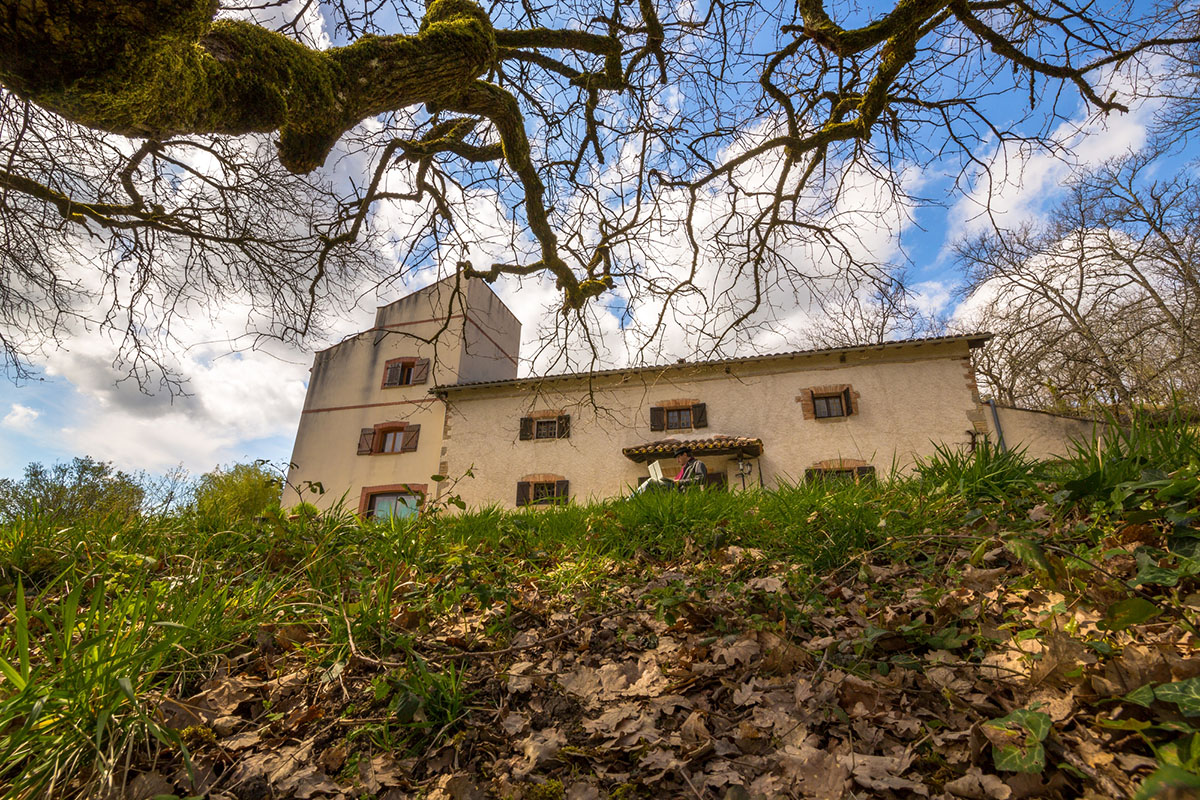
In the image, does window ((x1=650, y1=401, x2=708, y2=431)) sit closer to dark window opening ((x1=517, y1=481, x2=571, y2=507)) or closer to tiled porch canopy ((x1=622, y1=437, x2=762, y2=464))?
tiled porch canopy ((x1=622, y1=437, x2=762, y2=464))

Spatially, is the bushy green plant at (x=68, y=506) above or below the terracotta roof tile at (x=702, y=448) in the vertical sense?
below

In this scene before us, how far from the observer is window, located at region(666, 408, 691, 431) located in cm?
1528

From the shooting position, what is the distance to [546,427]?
16203 mm

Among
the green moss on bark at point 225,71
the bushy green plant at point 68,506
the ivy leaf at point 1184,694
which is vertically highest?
the green moss on bark at point 225,71

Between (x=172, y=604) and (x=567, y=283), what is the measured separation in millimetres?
Answer: 4460

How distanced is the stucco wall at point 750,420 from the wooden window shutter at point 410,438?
1.83 m

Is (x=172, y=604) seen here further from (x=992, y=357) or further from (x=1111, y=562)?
(x=992, y=357)

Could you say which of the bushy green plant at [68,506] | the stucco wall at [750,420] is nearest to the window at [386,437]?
the stucco wall at [750,420]

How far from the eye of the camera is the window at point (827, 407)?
1414cm

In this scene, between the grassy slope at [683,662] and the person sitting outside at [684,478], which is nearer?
the grassy slope at [683,662]

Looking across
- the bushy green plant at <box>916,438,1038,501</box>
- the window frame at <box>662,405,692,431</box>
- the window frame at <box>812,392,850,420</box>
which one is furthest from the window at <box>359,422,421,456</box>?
the bushy green plant at <box>916,438,1038,501</box>

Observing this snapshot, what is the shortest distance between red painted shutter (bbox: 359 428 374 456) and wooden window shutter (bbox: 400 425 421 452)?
1324mm

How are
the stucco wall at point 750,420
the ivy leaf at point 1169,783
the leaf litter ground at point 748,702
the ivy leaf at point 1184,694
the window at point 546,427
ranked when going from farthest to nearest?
1. the window at point 546,427
2. the stucco wall at point 750,420
3. the leaf litter ground at point 748,702
4. the ivy leaf at point 1184,694
5. the ivy leaf at point 1169,783

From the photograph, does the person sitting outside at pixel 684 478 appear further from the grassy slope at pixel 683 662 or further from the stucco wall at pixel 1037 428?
the stucco wall at pixel 1037 428
